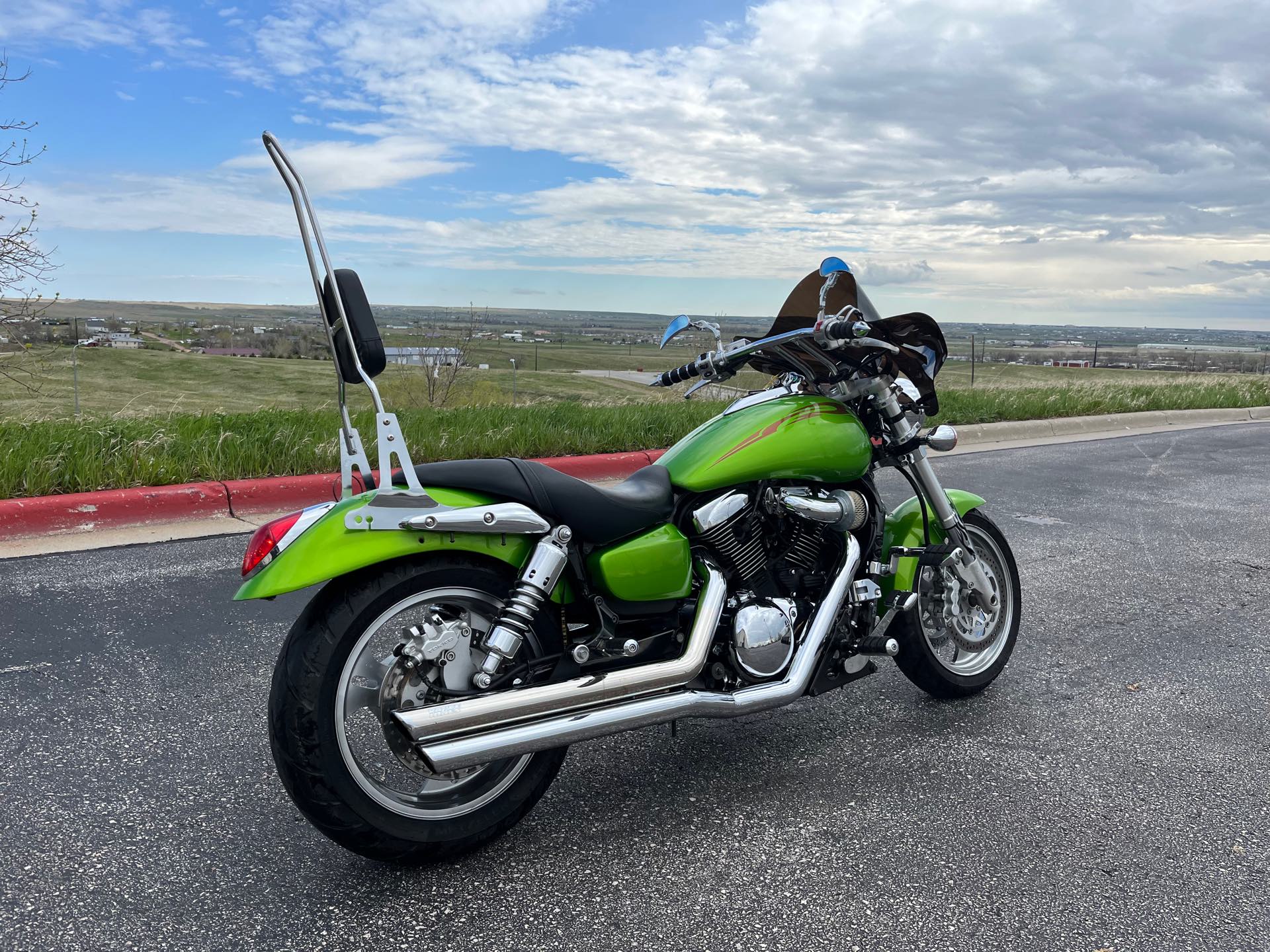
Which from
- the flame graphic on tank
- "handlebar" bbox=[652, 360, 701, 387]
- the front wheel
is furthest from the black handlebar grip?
the front wheel

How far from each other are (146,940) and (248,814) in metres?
0.60

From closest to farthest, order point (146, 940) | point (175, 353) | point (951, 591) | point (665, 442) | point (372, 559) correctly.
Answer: point (146, 940), point (372, 559), point (951, 591), point (665, 442), point (175, 353)

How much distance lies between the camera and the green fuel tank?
3109mm

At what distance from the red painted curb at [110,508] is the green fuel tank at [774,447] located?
14.5 feet

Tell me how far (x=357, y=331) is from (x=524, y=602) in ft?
2.68

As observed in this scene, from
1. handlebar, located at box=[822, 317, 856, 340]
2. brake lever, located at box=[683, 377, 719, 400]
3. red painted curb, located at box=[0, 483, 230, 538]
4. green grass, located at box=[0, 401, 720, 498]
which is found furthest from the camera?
green grass, located at box=[0, 401, 720, 498]

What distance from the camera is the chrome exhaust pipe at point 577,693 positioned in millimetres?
2568

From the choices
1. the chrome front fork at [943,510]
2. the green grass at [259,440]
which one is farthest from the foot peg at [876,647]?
the green grass at [259,440]

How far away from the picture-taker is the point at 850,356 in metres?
3.41

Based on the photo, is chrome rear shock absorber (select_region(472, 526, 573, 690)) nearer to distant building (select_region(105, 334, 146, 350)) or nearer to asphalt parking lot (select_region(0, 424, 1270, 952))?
asphalt parking lot (select_region(0, 424, 1270, 952))

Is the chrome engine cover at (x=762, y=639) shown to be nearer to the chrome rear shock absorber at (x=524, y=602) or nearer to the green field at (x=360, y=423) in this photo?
the chrome rear shock absorber at (x=524, y=602)

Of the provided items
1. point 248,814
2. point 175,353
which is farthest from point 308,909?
point 175,353

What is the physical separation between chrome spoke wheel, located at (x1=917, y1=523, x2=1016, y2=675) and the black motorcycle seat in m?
1.31

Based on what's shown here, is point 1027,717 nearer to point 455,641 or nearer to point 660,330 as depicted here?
point 660,330
